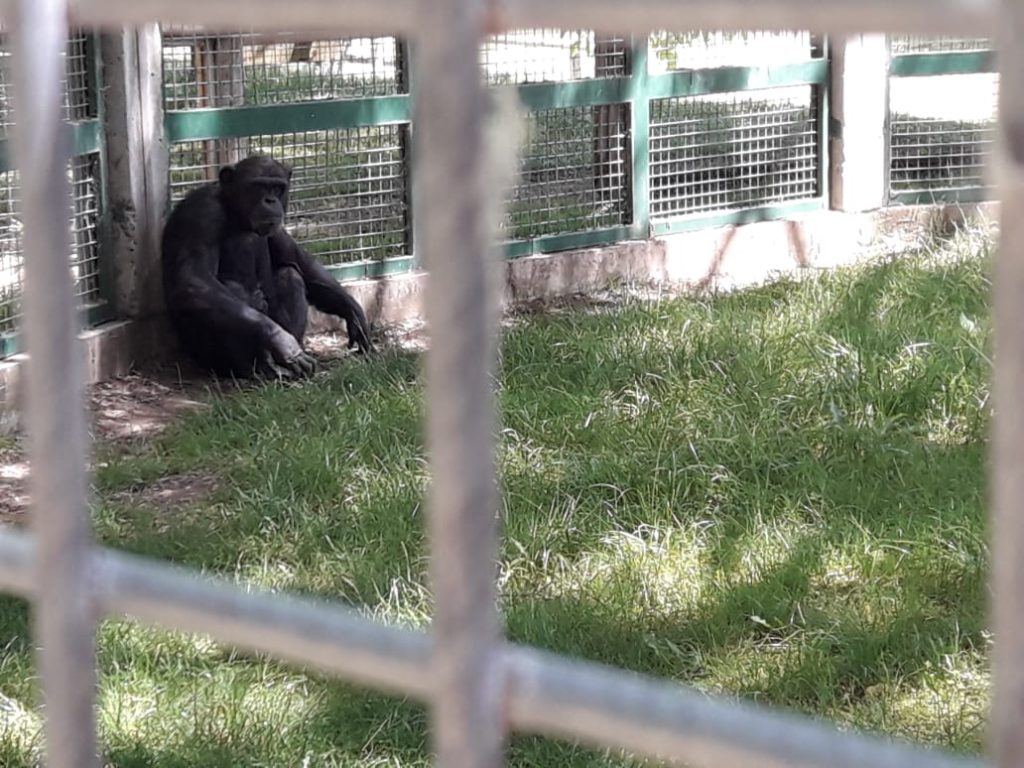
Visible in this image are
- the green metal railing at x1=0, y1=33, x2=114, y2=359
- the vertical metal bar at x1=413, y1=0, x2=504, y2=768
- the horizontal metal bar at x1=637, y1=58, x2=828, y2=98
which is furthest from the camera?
the horizontal metal bar at x1=637, y1=58, x2=828, y2=98

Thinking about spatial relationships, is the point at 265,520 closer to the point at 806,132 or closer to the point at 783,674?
the point at 783,674

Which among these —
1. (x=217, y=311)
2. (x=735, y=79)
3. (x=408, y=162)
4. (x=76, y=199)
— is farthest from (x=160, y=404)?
(x=735, y=79)

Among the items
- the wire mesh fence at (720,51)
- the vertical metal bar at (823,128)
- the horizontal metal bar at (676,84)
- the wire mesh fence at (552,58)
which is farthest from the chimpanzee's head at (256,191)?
the vertical metal bar at (823,128)

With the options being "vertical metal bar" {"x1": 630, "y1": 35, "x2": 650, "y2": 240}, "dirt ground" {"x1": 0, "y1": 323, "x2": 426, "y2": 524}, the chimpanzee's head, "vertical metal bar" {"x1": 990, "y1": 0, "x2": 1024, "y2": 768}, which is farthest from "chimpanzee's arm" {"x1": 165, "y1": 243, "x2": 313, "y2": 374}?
"vertical metal bar" {"x1": 990, "y1": 0, "x2": 1024, "y2": 768}

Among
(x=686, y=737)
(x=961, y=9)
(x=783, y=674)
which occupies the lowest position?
(x=783, y=674)

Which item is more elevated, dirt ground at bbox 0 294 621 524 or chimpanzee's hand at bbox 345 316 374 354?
chimpanzee's hand at bbox 345 316 374 354

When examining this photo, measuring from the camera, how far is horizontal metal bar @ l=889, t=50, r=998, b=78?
684cm

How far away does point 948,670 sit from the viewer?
262 cm

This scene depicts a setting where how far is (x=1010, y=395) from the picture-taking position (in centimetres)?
47

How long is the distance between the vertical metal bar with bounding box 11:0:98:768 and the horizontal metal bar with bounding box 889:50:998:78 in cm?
642

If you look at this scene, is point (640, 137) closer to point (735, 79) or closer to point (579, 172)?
point (579, 172)

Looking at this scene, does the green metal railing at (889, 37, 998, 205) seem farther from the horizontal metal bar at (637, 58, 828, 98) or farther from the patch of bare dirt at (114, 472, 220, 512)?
the patch of bare dirt at (114, 472, 220, 512)

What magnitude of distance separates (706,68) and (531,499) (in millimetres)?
3439

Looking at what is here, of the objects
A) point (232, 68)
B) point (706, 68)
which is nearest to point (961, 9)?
point (232, 68)
